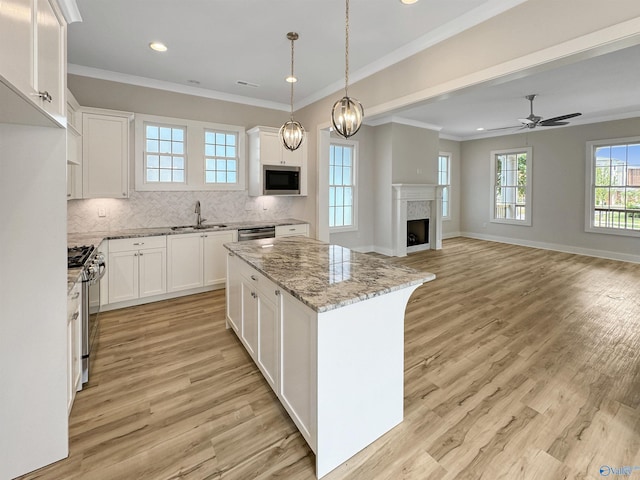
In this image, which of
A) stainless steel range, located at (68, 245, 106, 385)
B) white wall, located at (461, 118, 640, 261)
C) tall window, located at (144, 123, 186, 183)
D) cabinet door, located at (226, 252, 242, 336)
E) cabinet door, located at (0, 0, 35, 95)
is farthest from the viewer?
white wall, located at (461, 118, 640, 261)

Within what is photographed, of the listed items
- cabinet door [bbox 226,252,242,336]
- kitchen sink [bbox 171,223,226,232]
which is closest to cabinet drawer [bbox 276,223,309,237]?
kitchen sink [bbox 171,223,226,232]

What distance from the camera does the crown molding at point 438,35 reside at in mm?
2631

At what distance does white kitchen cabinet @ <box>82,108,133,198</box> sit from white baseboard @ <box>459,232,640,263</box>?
8.82m

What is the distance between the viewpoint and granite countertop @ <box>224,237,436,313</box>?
1.59 metres

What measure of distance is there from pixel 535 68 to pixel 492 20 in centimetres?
60

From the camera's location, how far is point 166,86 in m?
4.58

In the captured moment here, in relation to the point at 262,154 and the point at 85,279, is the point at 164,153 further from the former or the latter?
the point at 85,279

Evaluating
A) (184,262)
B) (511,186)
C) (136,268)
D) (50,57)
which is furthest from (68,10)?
(511,186)

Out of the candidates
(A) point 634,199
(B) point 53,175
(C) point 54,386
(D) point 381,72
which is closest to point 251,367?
(C) point 54,386

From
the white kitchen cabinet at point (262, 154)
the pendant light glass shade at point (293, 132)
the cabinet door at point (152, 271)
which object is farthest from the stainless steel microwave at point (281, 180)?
the pendant light glass shade at point (293, 132)

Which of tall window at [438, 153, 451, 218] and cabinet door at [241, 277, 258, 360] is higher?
tall window at [438, 153, 451, 218]

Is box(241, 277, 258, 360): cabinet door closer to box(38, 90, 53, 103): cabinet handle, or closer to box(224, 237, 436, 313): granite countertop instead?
box(224, 237, 436, 313): granite countertop

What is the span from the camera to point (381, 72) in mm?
3805

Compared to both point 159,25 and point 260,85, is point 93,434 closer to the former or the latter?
point 159,25
